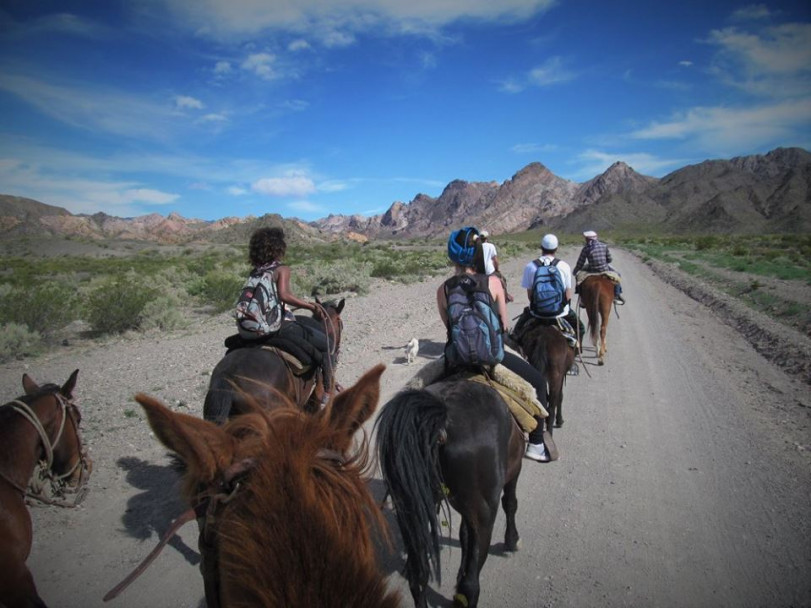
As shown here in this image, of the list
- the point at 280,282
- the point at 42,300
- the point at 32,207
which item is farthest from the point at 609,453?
the point at 32,207

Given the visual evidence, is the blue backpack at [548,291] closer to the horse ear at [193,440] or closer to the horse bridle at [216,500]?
the horse bridle at [216,500]

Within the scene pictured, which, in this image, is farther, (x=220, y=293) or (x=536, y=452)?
(x=220, y=293)

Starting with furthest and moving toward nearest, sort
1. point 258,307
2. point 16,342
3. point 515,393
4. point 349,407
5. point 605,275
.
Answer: point 16,342, point 605,275, point 258,307, point 515,393, point 349,407

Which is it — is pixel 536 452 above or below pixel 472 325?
below

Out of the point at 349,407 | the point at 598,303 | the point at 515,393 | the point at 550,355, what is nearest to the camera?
the point at 349,407

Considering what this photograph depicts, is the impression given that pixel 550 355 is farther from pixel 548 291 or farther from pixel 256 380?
pixel 256 380

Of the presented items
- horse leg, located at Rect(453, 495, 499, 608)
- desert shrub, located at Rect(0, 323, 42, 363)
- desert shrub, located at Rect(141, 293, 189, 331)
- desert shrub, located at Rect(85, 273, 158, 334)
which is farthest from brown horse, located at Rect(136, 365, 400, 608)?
desert shrub, located at Rect(85, 273, 158, 334)

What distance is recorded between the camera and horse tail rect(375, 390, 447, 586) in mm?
2500

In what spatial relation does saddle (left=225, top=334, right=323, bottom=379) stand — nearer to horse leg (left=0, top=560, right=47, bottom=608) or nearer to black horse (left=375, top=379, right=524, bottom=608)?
black horse (left=375, top=379, right=524, bottom=608)

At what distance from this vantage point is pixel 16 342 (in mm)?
9250

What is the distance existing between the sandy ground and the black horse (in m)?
0.78

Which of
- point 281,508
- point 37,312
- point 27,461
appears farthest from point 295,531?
point 37,312

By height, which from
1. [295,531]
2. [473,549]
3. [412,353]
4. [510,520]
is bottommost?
[510,520]

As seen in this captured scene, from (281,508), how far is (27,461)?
279cm
